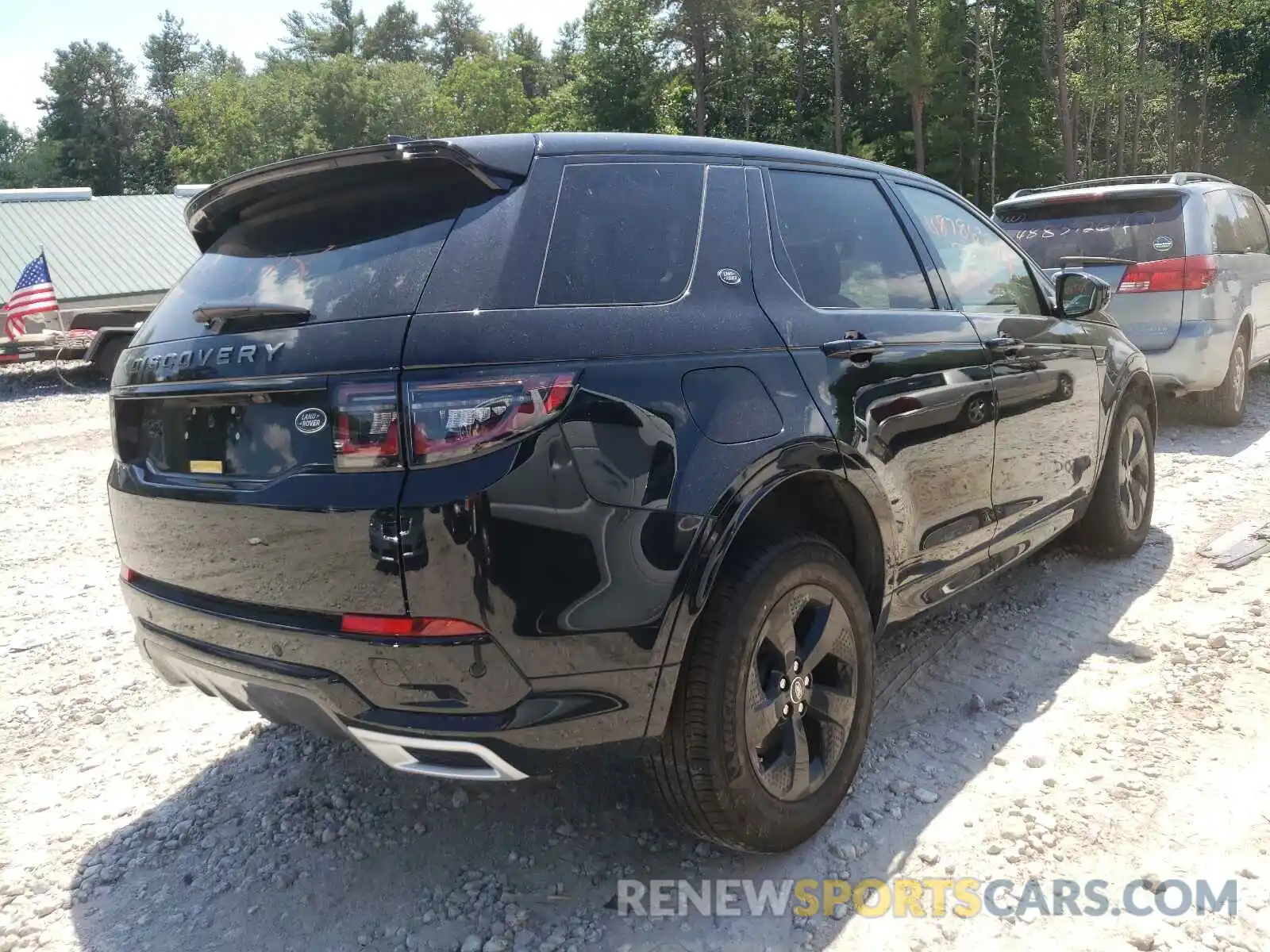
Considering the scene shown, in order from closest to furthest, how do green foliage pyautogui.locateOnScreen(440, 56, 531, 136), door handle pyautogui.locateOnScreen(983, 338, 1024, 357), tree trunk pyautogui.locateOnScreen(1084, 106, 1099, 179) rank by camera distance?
door handle pyautogui.locateOnScreen(983, 338, 1024, 357) → tree trunk pyautogui.locateOnScreen(1084, 106, 1099, 179) → green foliage pyautogui.locateOnScreen(440, 56, 531, 136)

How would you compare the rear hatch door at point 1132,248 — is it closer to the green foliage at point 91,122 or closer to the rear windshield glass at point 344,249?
the rear windshield glass at point 344,249

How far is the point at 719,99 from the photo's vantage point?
42.8 m

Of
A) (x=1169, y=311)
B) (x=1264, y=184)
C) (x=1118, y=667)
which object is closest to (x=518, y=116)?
(x=1264, y=184)

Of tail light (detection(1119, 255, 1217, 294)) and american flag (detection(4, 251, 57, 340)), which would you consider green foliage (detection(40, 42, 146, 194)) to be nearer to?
american flag (detection(4, 251, 57, 340))

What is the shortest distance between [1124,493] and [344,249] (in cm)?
395

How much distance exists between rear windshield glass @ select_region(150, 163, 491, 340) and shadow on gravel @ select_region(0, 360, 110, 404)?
1229cm

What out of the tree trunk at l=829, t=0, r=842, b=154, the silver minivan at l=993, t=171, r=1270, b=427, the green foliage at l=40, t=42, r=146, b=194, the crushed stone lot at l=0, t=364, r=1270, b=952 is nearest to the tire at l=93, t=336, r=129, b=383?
the crushed stone lot at l=0, t=364, r=1270, b=952

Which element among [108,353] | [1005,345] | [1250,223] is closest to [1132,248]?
[1250,223]

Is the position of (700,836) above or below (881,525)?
below

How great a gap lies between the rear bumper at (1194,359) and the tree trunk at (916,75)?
32053mm

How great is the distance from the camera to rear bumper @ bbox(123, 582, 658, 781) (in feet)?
6.59

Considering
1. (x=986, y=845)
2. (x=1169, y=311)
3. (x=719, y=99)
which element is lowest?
(x=986, y=845)

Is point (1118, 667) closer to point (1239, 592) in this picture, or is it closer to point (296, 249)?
point (1239, 592)

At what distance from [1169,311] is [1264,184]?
4617 centimetres
